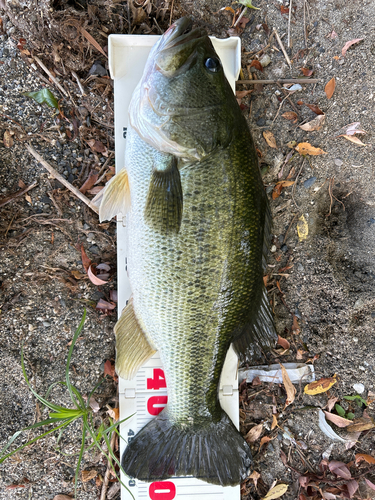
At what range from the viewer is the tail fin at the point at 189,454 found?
1.89 metres

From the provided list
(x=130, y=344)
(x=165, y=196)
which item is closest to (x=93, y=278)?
(x=130, y=344)

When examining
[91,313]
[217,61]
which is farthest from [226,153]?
[91,313]

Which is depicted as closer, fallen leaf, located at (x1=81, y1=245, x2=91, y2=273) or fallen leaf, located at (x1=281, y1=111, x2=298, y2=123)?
fallen leaf, located at (x1=81, y1=245, x2=91, y2=273)

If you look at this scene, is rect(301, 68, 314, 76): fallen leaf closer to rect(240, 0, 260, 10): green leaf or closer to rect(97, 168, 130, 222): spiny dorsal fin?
rect(240, 0, 260, 10): green leaf

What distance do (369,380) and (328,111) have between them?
1.97 m

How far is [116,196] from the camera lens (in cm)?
185

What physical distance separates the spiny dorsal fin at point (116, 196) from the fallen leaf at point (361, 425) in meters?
2.19

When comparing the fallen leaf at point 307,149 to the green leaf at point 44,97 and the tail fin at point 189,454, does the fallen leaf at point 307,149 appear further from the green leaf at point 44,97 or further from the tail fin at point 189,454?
the tail fin at point 189,454

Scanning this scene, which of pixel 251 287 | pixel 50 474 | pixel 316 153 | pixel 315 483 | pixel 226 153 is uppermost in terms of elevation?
pixel 226 153

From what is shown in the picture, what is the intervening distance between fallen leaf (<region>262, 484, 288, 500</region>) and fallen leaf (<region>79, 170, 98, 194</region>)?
2.42 meters

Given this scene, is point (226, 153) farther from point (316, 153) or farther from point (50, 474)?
point (50, 474)

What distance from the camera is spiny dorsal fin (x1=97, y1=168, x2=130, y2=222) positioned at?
71.7 inches

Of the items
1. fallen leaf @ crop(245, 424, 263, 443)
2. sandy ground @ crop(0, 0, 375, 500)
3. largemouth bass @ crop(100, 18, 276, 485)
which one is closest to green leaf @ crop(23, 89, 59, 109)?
sandy ground @ crop(0, 0, 375, 500)

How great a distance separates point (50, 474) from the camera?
84.6 inches
